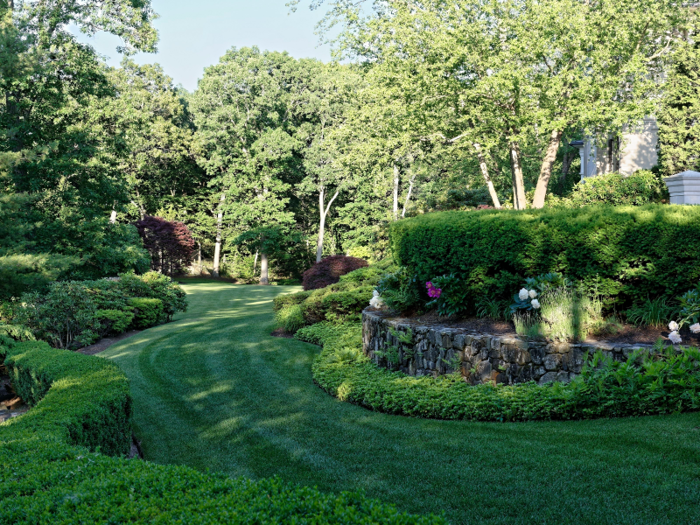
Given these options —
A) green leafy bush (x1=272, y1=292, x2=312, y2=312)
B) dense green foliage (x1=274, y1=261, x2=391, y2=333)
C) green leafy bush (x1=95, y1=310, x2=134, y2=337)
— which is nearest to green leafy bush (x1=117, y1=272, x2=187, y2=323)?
green leafy bush (x1=95, y1=310, x2=134, y2=337)

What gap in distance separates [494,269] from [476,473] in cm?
344

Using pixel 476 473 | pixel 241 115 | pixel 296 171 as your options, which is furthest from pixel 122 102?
pixel 296 171

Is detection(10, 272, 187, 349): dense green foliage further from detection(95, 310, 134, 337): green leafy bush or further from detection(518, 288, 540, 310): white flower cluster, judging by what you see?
detection(518, 288, 540, 310): white flower cluster

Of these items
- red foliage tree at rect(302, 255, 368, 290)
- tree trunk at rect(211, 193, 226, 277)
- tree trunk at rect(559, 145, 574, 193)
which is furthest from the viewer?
tree trunk at rect(211, 193, 226, 277)

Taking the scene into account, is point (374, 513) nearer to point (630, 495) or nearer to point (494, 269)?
point (630, 495)

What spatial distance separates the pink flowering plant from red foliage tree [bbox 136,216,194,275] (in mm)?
28170

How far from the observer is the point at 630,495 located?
12.1ft

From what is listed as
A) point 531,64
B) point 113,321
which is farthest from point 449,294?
point 113,321

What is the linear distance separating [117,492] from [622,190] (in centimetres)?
1593

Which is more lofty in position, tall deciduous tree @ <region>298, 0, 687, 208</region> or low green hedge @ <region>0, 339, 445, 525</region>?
tall deciduous tree @ <region>298, 0, 687, 208</region>

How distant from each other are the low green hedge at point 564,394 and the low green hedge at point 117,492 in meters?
2.69

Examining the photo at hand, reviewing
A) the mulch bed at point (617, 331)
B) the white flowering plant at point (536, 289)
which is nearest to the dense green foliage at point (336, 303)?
the mulch bed at point (617, 331)

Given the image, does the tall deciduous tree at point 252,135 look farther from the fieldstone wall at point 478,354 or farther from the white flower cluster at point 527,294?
→ the white flower cluster at point 527,294

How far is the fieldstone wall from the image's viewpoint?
5.92 meters
